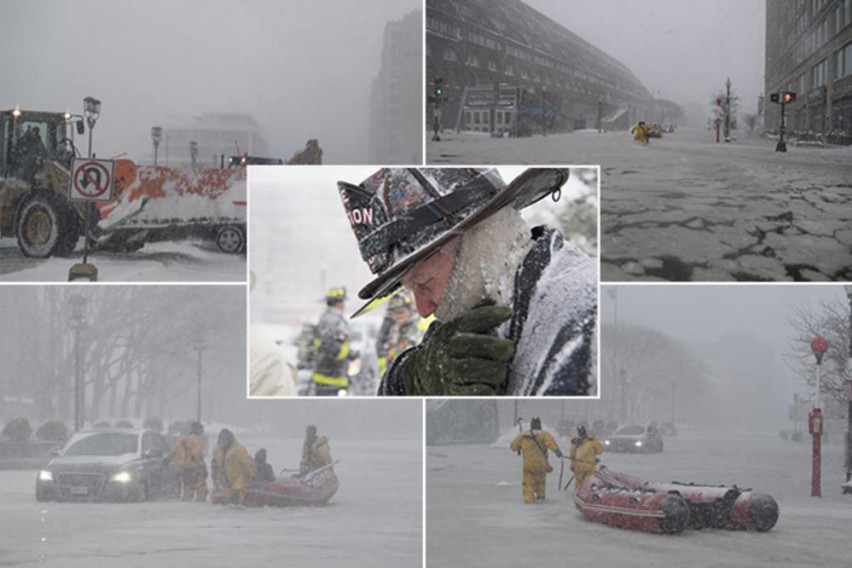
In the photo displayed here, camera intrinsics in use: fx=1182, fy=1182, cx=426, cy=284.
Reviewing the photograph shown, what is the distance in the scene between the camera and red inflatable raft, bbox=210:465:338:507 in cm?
603

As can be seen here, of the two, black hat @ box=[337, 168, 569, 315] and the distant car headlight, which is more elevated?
black hat @ box=[337, 168, 569, 315]

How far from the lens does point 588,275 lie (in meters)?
5.79

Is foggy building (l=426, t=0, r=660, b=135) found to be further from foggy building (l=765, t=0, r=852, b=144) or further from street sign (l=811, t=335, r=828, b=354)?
street sign (l=811, t=335, r=828, b=354)

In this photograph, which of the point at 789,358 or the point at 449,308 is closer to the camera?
the point at 449,308

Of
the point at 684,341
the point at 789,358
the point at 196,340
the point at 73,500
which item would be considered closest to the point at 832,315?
the point at 789,358

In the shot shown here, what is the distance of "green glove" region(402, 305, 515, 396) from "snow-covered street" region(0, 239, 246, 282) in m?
1.18

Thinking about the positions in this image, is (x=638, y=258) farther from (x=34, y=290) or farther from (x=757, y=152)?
(x=34, y=290)

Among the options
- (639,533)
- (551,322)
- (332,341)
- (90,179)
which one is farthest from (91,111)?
(639,533)

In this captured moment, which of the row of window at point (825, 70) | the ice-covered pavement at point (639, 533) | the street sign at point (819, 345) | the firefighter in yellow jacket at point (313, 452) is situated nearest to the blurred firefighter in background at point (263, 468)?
the firefighter in yellow jacket at point (313, 452)

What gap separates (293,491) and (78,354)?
4.38 ft

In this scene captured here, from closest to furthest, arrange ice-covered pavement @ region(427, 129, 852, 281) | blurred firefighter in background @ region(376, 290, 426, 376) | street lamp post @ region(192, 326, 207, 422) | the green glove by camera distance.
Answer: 1. the green glove
2. blurred firefighter in background @ region(376, 290, 426, 376)
3. ice-covered pavement @ region(427, 129, 852, 281)
4. street lamp post @ region(192, 326, 207, 422)

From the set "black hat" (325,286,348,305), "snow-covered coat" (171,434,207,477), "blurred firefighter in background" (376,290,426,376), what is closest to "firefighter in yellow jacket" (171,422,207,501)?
"snow-covered coat" (171,434,207,477)

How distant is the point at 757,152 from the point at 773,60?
474mm

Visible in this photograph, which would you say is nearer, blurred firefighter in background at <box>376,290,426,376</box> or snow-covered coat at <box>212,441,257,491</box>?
blurred firefighter in background at <box>376,290,426,376</box>
